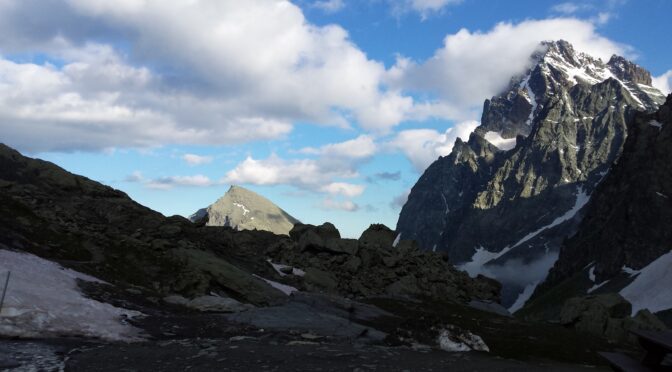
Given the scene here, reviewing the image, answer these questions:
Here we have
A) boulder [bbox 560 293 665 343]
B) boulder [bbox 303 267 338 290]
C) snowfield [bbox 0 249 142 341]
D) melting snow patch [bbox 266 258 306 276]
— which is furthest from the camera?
melting snow patch [bbox 266 258 306 276]

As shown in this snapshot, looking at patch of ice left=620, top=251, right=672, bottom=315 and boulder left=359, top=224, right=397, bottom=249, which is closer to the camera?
boulder left=359, top=224, right=397, bottom=249

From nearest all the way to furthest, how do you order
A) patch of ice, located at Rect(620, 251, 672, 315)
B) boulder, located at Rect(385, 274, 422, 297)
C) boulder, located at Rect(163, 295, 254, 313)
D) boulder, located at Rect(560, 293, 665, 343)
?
1. boulder, located at Rect(163, 295, 254, 313)
2. boulder, located at Rect(560, 293, 665, 343)
3. boulder, located at Rect(385, 274, 422, 297)
4. patch of ice, located at Rect(620, 251, 672, 315)

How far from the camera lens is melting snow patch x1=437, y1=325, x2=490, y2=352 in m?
20.0

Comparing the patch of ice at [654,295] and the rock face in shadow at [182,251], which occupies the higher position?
the patch of ice at [654,295]

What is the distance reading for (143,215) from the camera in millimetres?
51688

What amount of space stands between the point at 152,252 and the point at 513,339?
25.5 metres

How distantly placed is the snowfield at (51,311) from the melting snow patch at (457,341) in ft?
35.4

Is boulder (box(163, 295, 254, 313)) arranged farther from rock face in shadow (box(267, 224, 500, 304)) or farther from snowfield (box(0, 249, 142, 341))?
rock face in shadow (box(267, 224, 500, 304))

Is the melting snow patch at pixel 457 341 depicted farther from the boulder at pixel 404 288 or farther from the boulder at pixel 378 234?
Result: the boulder at pixel 378 234

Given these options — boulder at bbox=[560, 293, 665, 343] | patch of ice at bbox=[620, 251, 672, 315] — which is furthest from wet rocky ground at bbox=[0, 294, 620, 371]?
patch of ice at bbox=[620, 251, 672, 315]

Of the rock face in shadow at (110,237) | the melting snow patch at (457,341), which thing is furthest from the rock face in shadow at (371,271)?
the melting snow patch at (457,341)

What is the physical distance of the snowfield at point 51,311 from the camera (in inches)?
670

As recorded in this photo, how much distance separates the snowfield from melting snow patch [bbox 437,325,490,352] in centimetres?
1079

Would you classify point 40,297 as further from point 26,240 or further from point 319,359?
point 26,240
